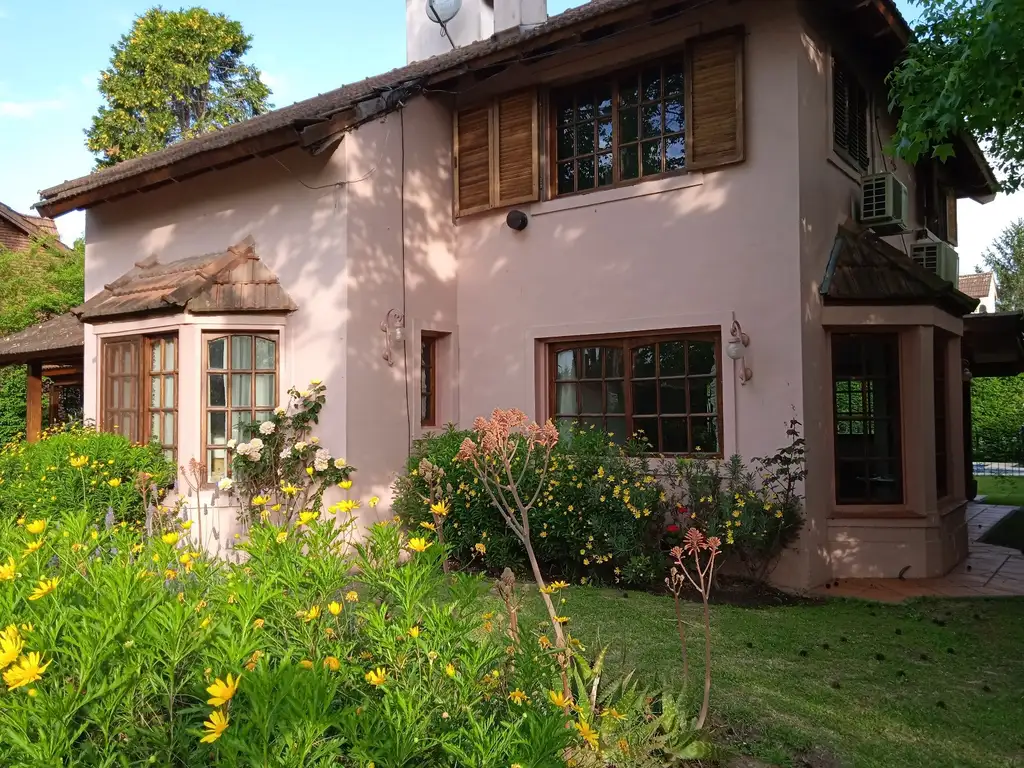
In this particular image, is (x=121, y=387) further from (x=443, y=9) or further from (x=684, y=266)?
(x=443, y=9)

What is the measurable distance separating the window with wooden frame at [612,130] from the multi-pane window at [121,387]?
4.28 metres

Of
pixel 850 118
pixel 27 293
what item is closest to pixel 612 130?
pixel 850 118

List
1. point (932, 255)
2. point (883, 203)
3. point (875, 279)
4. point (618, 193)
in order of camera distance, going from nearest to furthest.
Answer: point (875, 279), point (618, 193), point (883, 203), point (932, 255)

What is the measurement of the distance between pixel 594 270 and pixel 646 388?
140 centimetres

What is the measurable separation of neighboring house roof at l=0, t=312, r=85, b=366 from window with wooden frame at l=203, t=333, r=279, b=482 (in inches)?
144

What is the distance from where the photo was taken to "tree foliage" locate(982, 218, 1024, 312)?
39562 millimetres

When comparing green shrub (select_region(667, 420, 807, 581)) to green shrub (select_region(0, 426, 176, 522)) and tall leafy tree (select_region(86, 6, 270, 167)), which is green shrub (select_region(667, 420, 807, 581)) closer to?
green shrub (select_region(0, 426, 176, 522))

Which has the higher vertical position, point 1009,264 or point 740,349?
point 1009,264

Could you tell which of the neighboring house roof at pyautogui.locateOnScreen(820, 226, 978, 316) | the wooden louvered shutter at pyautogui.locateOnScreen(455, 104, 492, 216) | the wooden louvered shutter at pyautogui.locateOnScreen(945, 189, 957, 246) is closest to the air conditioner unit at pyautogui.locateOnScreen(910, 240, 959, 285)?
the neighboring house roof at pyautogui.locateOnScreen(820, 226, 978, 316)

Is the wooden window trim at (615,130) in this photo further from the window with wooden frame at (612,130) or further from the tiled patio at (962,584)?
the tiled patio at (962,584)

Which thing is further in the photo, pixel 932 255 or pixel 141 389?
pixel 932 255

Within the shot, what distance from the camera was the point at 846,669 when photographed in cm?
483

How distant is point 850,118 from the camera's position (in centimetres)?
856

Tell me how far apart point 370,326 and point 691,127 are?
3921mm
